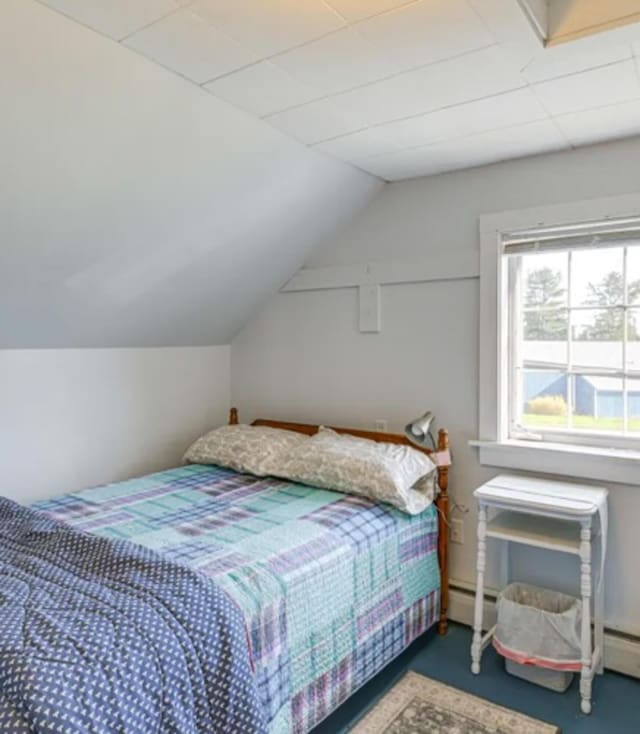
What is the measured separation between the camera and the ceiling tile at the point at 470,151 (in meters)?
2.38

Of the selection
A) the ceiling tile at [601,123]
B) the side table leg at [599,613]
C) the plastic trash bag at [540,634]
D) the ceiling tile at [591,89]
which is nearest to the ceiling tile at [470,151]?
the ceiling tile at [601,123]

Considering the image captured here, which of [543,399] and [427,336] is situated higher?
[427,336]

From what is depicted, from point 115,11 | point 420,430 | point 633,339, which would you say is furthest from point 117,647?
point 633,339

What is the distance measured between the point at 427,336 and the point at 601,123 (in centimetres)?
118

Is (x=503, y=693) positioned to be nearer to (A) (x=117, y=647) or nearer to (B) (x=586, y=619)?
(B) (x=586, y=619)

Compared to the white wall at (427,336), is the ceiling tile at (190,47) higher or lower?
higher

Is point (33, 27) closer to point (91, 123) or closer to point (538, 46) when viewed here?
point (91, 123)

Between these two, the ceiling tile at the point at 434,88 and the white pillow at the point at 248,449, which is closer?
the ceiling tile at the point at 434,88

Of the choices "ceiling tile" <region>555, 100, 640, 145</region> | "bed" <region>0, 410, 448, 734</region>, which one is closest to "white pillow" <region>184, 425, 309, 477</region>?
"bed" <region>0, 410, 448, 734</region>

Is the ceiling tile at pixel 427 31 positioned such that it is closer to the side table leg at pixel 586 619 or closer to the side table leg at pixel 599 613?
the side table leg at pixel 586 619

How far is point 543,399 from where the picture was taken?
276cm

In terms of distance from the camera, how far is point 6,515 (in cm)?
211

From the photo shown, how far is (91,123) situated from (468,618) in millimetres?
2634

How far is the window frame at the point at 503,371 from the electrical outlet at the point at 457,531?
35cm
